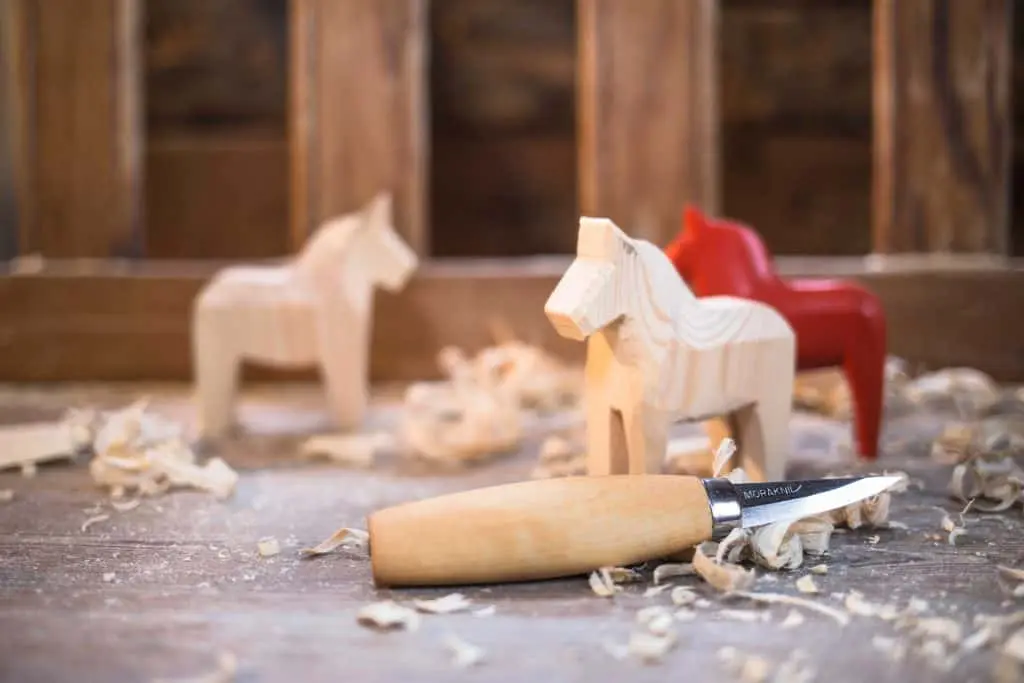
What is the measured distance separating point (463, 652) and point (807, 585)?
0.34 meters

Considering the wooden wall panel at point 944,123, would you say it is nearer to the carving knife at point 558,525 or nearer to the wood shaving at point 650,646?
the carving knife at point 558,525

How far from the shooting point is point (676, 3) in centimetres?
219

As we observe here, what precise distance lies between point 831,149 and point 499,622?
8.57 feet

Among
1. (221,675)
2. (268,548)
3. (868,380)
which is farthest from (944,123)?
(221,675)

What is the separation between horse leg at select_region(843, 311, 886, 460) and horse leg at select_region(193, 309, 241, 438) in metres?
0.91

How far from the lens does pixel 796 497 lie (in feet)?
3.50

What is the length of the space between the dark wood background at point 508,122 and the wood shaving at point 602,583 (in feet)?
7.68

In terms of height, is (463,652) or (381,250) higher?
(381,250)

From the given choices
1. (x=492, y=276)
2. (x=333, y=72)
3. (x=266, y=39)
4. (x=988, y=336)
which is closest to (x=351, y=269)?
(x=492, y=276)

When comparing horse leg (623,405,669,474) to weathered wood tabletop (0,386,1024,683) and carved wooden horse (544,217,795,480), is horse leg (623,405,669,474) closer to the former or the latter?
carved wooden horse (544,217,795,480)

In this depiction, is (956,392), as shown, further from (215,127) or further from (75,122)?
(215,127)

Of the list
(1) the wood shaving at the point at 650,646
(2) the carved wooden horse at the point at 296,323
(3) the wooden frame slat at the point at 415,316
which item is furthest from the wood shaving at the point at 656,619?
(3) the wooden frame slat at the point at 415,316

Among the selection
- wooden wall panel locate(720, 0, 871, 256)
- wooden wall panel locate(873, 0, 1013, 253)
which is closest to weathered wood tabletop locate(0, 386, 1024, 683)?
wooden wall panel locate(873, 0, 1013, 253)

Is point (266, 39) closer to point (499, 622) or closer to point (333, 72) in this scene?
point (333, 72)
